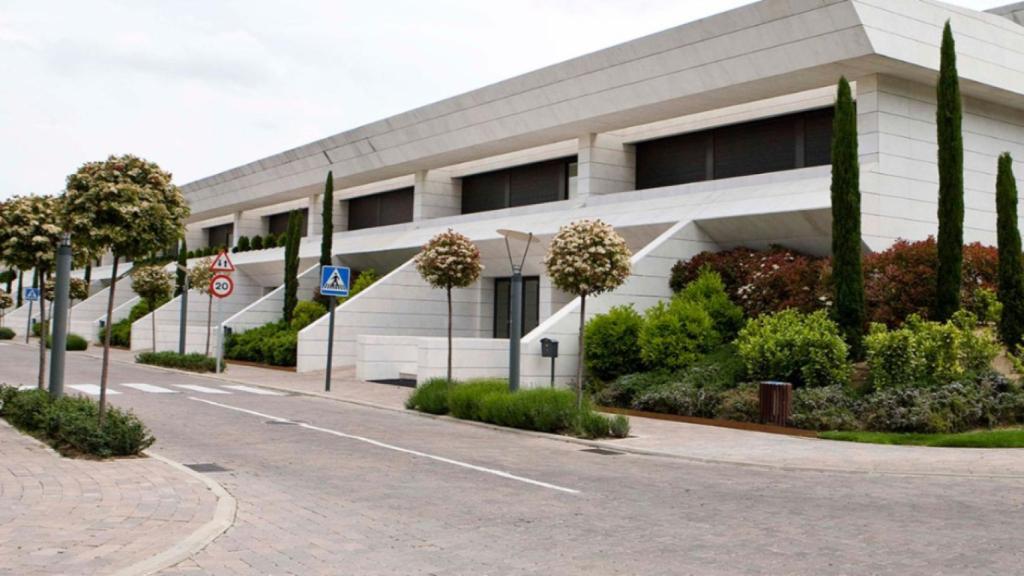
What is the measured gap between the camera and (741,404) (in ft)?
56.5

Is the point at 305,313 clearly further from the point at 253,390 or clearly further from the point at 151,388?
the point at 151,388

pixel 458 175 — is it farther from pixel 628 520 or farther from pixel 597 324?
pixel 628 520

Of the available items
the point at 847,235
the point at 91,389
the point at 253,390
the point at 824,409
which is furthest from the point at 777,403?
the point at 91,389

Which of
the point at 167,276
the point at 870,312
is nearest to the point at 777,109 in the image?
the point at 870,312

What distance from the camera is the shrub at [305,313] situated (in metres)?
34.6

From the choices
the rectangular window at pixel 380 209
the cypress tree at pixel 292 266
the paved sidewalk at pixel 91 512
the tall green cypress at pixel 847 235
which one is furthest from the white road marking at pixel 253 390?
the rectangular window at pixel 380 209

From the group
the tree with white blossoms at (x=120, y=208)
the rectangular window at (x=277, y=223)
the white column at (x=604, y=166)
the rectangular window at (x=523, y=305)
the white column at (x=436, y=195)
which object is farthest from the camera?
the rectangular window at (x=277, y=223)

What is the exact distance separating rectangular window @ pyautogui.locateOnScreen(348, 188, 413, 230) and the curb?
32.7 meters

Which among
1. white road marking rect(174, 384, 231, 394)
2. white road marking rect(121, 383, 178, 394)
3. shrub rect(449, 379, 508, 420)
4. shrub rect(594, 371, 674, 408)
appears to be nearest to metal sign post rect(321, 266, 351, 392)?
white road marking rect(174, 384, 231, 394)

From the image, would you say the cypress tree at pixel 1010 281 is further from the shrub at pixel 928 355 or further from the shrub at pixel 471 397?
the shrub at pixel 471 397

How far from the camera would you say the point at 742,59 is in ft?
78.2

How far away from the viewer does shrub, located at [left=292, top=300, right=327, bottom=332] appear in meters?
34.6

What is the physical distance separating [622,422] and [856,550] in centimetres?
797

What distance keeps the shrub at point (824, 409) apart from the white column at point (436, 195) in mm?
23119
